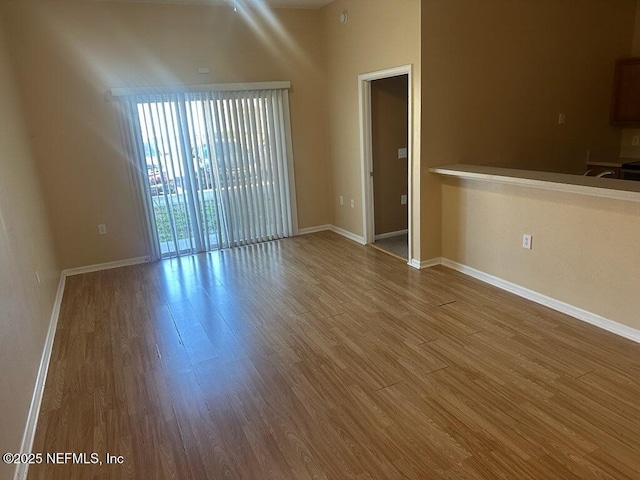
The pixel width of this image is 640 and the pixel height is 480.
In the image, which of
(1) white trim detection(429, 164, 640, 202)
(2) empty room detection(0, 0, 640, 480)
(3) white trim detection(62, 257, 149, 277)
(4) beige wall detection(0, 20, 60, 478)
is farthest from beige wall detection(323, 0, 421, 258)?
(4) beige wall detection(0, 20, 60, 478)

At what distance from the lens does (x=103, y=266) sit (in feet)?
16.3

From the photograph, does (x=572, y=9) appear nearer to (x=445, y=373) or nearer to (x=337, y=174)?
(x=337, y=174)

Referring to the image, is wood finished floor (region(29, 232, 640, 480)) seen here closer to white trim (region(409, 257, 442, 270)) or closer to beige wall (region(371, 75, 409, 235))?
white trim (region(409, 257, 442, 270))

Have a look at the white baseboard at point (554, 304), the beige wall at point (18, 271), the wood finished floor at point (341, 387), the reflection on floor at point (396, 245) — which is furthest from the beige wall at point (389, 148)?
the beige wall at point (18, 271)

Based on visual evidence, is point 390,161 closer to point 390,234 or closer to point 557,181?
point 390,234

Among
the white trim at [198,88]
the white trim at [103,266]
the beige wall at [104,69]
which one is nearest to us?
the beige wall at [104,69]

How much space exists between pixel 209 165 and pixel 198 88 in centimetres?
89

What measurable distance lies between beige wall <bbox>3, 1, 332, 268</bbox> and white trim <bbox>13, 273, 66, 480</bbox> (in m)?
1.36

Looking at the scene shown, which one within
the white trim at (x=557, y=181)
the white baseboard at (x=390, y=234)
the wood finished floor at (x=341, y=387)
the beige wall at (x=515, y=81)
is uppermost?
the beige wall at (x=515, y=81)

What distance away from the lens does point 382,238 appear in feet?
18.2

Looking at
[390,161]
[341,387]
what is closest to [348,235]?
[390,161]

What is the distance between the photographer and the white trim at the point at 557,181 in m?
2.71

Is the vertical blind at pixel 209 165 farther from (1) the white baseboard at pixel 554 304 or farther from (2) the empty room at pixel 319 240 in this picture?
(1) the white baseboard at pixel 554 304

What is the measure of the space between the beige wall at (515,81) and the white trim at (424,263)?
0.08 m
